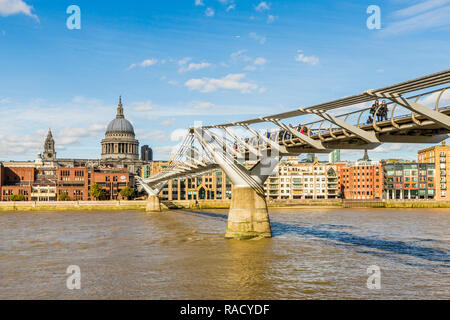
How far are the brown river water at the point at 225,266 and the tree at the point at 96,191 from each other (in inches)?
3115

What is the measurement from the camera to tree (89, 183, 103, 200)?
120m

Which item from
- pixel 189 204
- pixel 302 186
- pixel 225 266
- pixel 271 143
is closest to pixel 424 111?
pixel 225 266

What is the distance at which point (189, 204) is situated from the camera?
107625 mm

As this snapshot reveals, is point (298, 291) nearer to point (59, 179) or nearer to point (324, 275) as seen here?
point (324, 275)

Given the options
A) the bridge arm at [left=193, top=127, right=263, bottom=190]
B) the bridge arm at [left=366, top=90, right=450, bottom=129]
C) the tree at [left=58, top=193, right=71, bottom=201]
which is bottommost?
the tree at [left=58, top=193, right=71, bottom=201]

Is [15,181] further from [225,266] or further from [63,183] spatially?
[225,266]

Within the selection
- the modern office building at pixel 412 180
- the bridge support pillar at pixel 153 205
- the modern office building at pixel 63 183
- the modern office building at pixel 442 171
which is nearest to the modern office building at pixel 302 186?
the modern office building at pixel 412 180

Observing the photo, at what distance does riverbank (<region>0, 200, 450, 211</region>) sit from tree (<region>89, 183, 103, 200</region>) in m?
16.6

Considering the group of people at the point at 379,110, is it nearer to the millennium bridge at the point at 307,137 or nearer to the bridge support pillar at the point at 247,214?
the millennium bridge at the point at 307,137

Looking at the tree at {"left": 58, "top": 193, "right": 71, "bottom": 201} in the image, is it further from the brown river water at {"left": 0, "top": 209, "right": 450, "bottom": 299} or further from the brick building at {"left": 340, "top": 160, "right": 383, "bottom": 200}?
the brown river water at {"left": 0, "top": 209, "right": 450, "bottom": 299}

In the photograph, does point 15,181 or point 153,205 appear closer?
point 153,205

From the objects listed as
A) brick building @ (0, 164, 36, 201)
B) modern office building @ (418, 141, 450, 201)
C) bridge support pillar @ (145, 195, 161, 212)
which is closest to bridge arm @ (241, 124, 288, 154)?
bridge support pillar @ (145, 195, 161, 212)

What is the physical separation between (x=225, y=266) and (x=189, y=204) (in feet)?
270

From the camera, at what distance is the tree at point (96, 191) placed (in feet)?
394
